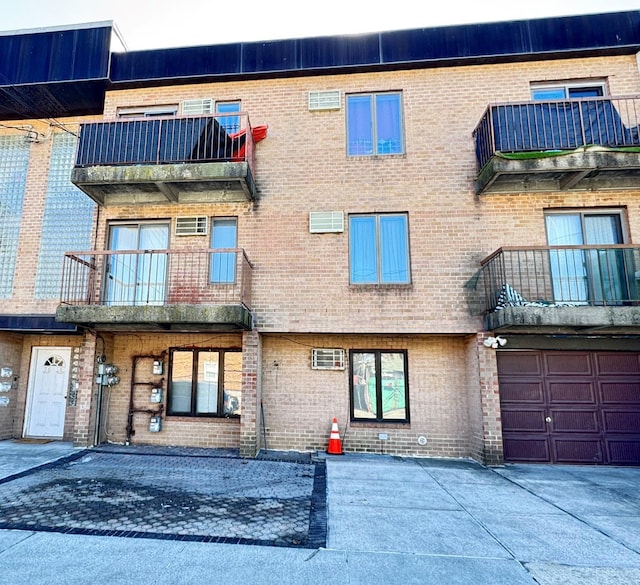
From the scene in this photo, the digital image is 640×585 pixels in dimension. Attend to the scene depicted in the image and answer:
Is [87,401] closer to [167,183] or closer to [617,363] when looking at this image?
[167,183]

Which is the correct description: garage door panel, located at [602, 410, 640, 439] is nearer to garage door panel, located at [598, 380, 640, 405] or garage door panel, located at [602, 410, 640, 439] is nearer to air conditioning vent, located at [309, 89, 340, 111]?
garage door panel, located at [598, 380, 640, 405]

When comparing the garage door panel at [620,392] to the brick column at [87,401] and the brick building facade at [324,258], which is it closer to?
the brick building facade at [324,258]

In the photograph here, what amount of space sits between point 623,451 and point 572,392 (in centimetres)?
139

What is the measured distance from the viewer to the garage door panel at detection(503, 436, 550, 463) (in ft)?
24.5

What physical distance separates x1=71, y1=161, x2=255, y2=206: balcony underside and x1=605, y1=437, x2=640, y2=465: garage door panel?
896cm

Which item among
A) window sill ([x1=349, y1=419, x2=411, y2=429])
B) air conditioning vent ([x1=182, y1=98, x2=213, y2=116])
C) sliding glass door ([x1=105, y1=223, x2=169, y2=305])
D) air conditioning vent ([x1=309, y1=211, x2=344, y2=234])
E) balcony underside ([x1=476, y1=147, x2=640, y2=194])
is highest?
air conditioning vent ([x1=182, y1=98, x2=213, y2=116])

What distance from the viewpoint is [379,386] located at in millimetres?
8312

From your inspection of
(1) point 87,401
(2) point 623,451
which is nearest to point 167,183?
(1) point 87,401

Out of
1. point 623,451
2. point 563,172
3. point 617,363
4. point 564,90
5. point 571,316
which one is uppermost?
point 564,90

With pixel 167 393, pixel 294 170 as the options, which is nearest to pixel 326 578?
pixel 167 393

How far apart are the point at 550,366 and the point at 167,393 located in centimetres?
830

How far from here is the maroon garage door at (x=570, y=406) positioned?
7449 mm

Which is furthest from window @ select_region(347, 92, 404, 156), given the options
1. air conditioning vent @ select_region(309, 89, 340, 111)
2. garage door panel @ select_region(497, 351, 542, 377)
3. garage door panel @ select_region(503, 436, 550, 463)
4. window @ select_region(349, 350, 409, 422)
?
garage door panel @ select_region(503, 436, 550, 463)

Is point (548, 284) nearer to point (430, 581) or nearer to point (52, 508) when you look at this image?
point (430, 581)
